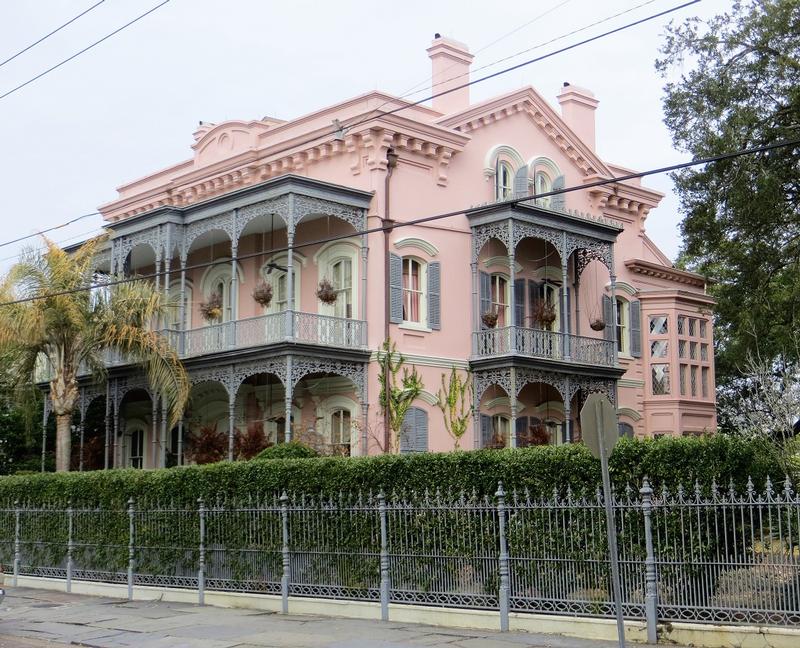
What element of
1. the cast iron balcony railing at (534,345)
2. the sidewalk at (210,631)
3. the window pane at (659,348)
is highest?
the window pane at (659,348)

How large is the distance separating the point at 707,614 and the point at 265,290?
1508cm

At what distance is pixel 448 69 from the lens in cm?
2788

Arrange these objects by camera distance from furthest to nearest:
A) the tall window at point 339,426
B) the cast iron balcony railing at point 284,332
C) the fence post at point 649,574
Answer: the tall window at point 339,426, the cast iron balcony railing at point 284,332, the fence post at point 649,574

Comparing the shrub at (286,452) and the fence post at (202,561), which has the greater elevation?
the shrub at (286,452)

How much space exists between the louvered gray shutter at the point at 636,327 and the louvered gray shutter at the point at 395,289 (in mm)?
8458

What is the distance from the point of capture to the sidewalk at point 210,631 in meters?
13.6

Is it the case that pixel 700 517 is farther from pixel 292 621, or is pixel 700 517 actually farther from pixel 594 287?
pixel 594 287

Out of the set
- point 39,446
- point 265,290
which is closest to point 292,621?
point 265,290

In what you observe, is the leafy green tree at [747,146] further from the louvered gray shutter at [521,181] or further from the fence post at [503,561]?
the fence post at [503,561]

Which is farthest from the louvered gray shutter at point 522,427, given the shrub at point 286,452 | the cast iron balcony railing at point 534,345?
the shrub at point 286,452

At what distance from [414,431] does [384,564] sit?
9355mm

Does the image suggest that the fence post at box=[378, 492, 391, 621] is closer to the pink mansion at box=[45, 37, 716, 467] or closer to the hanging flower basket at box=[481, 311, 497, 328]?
the pink mansion at box=[45, 37, 716, 467]

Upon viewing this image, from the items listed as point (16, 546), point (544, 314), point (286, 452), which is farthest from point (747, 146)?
point (16, 546)

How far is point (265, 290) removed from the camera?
1008 inches
